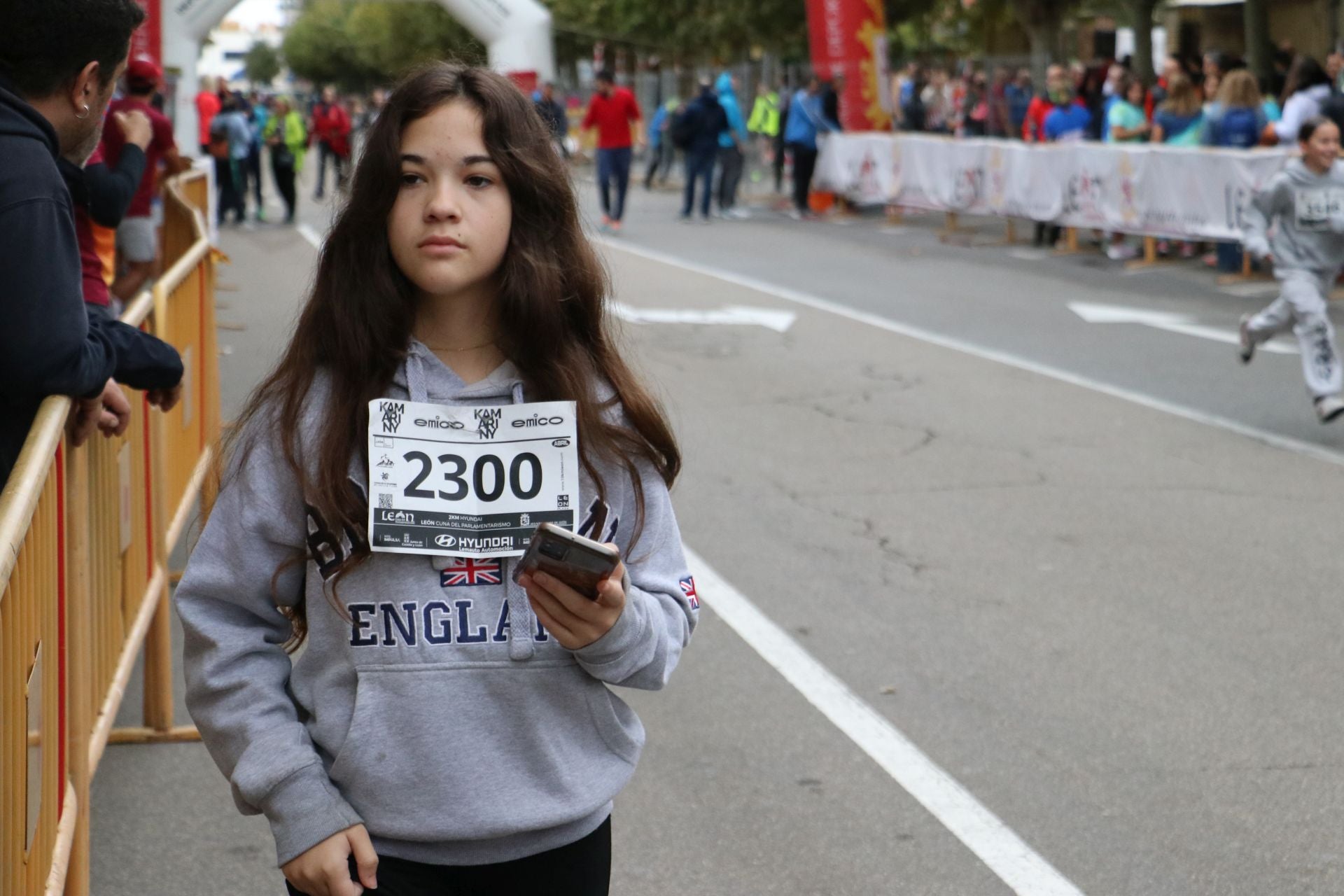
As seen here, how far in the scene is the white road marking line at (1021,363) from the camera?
940cm

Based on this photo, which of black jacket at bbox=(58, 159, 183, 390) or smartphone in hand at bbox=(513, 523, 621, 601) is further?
black jacket at bbox=(58, 159, 183, 390)

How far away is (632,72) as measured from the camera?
76.8m

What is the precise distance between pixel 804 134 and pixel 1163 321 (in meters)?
11.9

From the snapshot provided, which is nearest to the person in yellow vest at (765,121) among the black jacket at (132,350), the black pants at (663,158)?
the black pants at (663,158)

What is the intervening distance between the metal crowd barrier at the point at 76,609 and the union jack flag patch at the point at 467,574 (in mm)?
665

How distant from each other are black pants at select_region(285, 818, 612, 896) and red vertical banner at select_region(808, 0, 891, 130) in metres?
24.6

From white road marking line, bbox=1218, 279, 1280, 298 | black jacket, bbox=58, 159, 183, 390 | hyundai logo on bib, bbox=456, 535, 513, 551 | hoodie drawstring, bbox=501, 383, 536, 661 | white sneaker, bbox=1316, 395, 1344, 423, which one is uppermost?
black jacket, bbox=58, 159, 183, 390

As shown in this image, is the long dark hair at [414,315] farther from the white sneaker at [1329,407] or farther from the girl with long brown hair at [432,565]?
the white sneaker at [1329,407]

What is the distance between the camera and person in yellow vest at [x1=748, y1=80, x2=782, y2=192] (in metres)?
31.7

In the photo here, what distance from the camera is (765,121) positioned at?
32.9 meters

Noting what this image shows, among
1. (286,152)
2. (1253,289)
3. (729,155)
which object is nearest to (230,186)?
(286,152)

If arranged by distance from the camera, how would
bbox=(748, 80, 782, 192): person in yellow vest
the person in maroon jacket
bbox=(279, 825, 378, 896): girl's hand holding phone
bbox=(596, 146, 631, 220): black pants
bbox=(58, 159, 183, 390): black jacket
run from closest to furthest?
bbox=(279, 825, 378, 896): girl's hand holding phone < bbox=(58, 159, 183, 390): black jacket < bbox=(596, 146, 631, 220): black pants < the person in maroon jacket < bbox=(748, 80, 782, 192): person in yellow vest

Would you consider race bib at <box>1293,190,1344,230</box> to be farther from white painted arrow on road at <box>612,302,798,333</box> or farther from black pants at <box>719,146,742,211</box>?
black pants at <box>719,146,742,211</box>

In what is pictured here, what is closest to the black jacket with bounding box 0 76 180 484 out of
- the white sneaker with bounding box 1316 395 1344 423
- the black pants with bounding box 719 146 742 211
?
the white sneaker with bounding box 1316 395 1344 423
